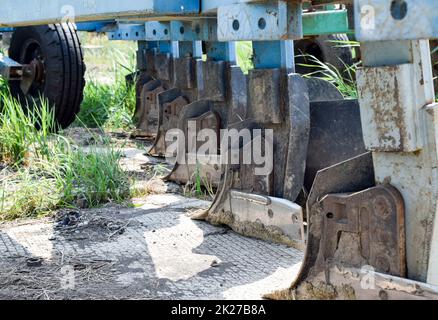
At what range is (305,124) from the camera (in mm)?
2434

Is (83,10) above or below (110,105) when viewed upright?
above

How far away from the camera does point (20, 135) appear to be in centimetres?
379

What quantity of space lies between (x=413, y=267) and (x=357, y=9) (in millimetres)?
532

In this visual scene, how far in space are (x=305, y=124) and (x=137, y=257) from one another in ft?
2.25

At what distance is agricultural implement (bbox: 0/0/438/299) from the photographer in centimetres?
149

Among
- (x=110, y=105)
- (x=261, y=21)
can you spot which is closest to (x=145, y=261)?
(x=261, y=21)

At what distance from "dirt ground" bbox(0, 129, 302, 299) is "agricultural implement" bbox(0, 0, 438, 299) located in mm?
147

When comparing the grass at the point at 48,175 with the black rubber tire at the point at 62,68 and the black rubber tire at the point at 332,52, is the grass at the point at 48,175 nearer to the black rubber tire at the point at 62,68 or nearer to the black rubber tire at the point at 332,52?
the black rubber tire at the point at 62,68

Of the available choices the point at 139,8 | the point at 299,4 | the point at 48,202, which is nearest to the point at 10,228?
the point at 48,202

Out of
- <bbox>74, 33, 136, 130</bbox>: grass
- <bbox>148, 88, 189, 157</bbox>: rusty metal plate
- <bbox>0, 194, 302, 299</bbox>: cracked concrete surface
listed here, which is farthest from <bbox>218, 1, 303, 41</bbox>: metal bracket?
<bbox>74, 33, 136, 130</bbox>: grass

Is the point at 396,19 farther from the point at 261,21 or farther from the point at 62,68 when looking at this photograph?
the point at 62,68

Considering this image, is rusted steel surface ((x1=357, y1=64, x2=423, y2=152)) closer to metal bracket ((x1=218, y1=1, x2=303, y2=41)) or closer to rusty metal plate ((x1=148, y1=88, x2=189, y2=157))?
metal bracket ((x1=218, y1=1, x2=303, y2=41))

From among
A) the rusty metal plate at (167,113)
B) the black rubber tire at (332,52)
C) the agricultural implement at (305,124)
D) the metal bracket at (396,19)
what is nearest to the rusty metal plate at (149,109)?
the agricultural implement at (305,124)

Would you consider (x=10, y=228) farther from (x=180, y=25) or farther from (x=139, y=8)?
(x=180, y=25)
